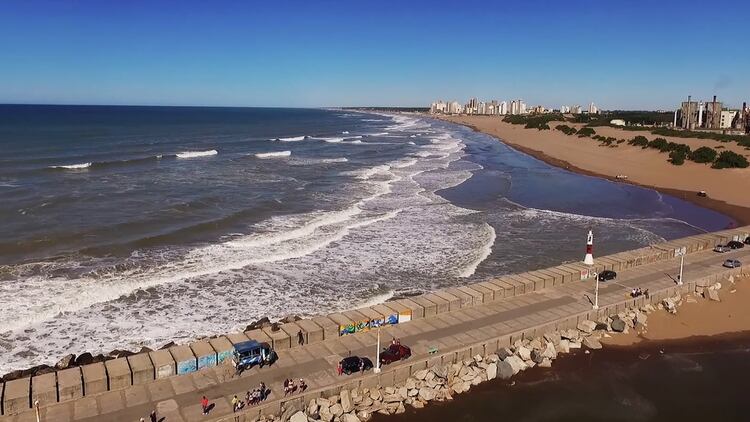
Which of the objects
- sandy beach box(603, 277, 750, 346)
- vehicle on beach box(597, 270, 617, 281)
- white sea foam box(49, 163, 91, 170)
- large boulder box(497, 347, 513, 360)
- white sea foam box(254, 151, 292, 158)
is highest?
white sea foam box(49, 163, 91, 170)

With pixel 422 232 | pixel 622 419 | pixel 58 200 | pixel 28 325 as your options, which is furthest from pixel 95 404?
pixel 58 200

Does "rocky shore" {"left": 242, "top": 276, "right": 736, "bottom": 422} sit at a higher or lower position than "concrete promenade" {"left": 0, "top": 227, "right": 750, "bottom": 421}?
lower

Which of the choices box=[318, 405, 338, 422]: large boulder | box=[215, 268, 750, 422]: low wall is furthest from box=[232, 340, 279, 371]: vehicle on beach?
box=[318, 405, 338, 422]: large boulder

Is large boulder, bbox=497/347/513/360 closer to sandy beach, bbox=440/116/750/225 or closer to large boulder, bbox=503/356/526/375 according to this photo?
large boulder, bbox=503/356/526/375

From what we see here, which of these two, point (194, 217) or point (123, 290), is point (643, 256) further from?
point (194, 217)

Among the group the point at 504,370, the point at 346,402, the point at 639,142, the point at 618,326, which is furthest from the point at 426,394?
the point at 639,142

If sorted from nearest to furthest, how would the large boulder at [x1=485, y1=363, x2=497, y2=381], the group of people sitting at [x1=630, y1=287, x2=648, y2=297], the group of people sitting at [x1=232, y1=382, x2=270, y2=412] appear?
1. the group of people sitting at [x1=232, y1=382, x2=270, y2=412]
2. the large boulder at [x1=485, y1=363, x2=497, y2=381]
3. the group of people sitting at [x1=630, y1=287, x2=648, y2=297]

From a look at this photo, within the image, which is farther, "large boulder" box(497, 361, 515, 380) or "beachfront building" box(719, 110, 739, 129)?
"beachfront building" box(719, 110, 739, 129)
